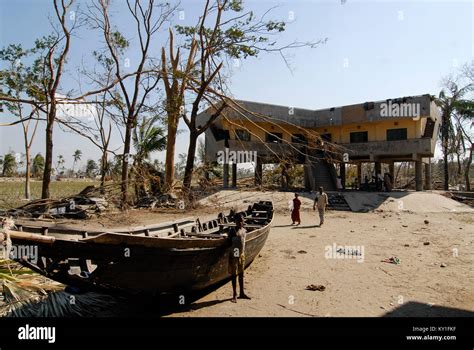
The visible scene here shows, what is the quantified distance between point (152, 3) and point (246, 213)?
1407cm

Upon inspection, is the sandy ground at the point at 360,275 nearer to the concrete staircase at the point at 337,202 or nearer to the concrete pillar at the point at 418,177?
the concrete staircase at the point at 337,202

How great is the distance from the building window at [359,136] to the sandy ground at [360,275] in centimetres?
1191

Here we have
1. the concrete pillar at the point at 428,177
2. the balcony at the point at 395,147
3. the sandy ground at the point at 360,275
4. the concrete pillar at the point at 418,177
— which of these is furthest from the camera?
the concrete pillar at the point at 428,177

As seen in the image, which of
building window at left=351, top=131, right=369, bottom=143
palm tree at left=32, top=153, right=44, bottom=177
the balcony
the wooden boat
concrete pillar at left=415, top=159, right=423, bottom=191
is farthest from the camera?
palm tree at left=32, top=153, right=44, bottom=177

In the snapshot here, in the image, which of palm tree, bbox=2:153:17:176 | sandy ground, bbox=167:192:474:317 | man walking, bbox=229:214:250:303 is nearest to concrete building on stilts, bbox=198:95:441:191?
sandy ground, bbox=167:192:474:317

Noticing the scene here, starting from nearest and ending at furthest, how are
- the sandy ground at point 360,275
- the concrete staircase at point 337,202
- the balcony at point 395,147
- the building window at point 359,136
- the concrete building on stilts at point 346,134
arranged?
the sandy ground at point 360,275 < the concrete staircase at point 337,202 < the balcony at point 395,147 < the concrete building on stilts at point 346,134 < the building window at point 359,136

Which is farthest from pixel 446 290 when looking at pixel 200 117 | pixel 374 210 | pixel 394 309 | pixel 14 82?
pixel 200 117

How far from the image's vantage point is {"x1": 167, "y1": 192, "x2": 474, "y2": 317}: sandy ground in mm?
6125

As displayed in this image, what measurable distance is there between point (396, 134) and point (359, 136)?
256cm

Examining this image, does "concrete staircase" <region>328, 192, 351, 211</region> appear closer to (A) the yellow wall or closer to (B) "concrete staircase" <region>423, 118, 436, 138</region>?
(A) the yellow wall

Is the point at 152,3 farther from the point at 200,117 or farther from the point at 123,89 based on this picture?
the point at 200,117

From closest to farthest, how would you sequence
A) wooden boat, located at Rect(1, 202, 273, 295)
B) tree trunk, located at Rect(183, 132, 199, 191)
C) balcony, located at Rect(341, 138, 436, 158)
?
wooden boat, located at Rect(1, 202, 273, 295) → tree trunk, located at Rect(183, 132, 199, 191) → balcony, located at Rect(341, 138, 436, 158)

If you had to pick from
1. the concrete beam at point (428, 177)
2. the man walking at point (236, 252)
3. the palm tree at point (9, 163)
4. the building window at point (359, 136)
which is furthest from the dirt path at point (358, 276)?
the palm tree at point (9, 163)

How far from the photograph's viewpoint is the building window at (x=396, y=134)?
24.5 meters
